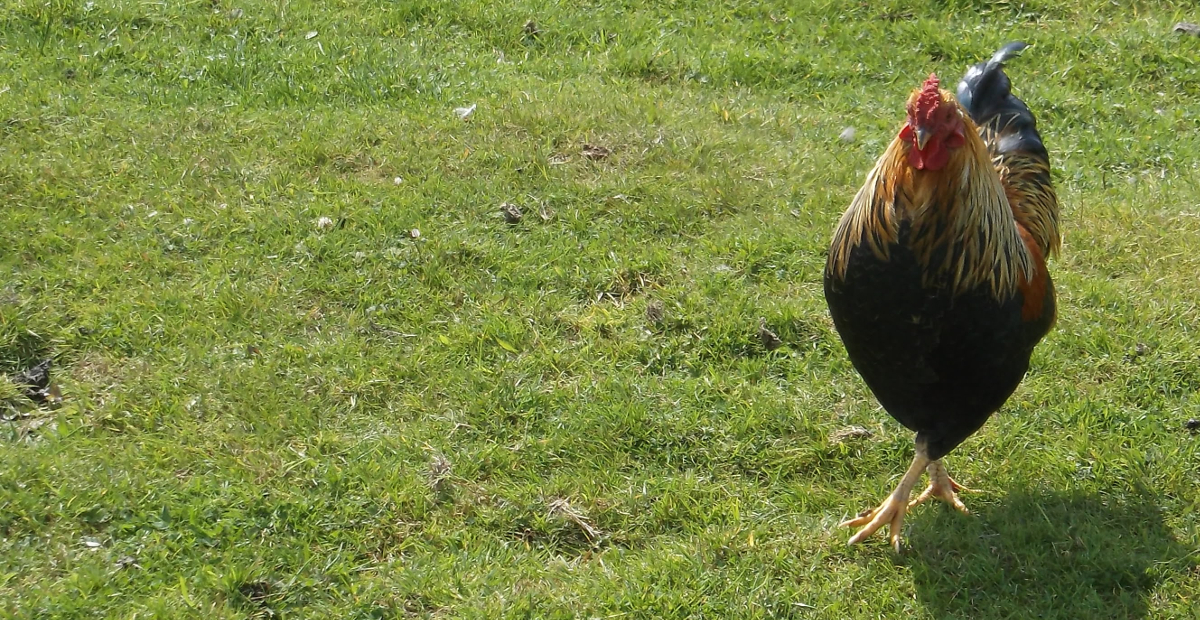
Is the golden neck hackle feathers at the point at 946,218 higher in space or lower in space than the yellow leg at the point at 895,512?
higher

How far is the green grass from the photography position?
3.78m

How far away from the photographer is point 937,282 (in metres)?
3.35

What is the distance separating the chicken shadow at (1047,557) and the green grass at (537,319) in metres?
0.01

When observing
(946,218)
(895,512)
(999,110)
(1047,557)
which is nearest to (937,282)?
(946,218)

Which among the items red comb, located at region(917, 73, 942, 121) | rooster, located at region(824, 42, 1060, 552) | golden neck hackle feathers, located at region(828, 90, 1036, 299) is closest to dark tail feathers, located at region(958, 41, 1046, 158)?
rooster, located at region(824, 42, 1060, 552)

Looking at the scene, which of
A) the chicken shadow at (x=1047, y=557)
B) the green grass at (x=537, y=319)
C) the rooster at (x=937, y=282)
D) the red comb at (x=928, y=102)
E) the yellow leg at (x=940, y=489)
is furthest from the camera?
→ the yellow leg at (x=940, y=489)

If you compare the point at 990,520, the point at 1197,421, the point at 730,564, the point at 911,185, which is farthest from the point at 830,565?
the point at 1197,421

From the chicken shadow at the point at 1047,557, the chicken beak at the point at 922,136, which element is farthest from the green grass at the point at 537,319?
the chicken beak at the point at 922,136

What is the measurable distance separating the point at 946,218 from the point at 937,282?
0.64 ft

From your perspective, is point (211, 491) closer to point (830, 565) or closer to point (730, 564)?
point (730, 564)

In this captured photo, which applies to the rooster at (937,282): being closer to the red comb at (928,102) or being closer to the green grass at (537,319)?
the red comb at (928,102)

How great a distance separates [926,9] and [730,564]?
4.98 meters

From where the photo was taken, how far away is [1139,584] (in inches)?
146

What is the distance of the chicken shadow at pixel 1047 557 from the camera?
12.0 ft
